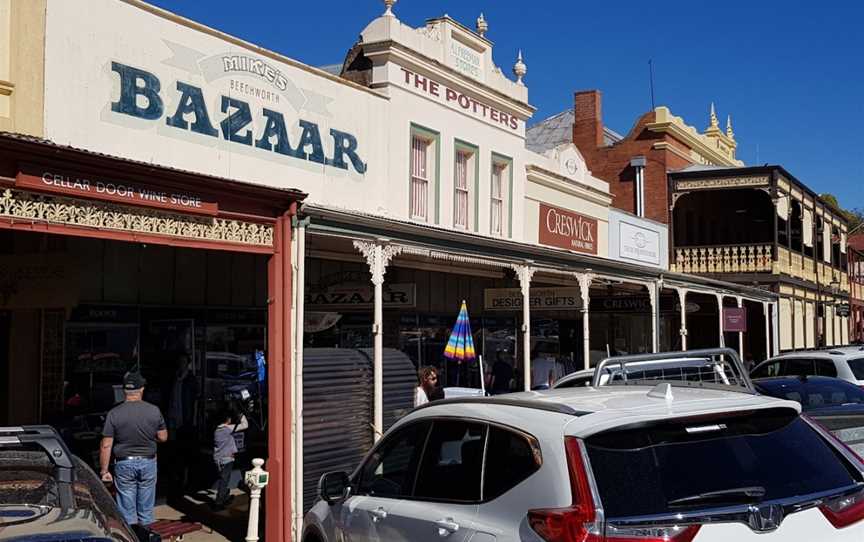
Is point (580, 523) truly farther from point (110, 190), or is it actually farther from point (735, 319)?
point (735, 319)

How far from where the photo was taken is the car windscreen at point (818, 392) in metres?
11.3

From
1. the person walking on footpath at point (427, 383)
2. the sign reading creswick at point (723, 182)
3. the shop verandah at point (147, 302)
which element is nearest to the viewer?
the shop verandah at point (147, 302)

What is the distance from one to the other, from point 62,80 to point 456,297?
10005mm

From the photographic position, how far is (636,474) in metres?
3.86

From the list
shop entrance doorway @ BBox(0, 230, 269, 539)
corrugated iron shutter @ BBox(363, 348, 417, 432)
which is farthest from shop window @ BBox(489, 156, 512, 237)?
corrugated iron shutter @ BBox(363, 348, 417, 432)

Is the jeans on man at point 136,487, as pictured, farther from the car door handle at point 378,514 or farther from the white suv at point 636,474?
the white suv at point 636,474

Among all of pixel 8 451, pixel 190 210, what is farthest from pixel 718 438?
pixel 190 210

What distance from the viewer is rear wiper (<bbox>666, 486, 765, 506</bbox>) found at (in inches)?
150

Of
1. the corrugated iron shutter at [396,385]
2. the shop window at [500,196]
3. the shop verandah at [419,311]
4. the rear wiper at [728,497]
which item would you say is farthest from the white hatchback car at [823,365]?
the rear wiper at [728,497]

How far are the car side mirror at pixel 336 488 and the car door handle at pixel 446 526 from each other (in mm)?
1205

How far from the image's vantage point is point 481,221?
1662 cm

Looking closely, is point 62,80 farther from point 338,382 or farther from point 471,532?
point 471,532

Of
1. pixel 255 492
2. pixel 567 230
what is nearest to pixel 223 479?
pixel 255 492

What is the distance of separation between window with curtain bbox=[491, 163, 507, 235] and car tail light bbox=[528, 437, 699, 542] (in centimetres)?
1321
